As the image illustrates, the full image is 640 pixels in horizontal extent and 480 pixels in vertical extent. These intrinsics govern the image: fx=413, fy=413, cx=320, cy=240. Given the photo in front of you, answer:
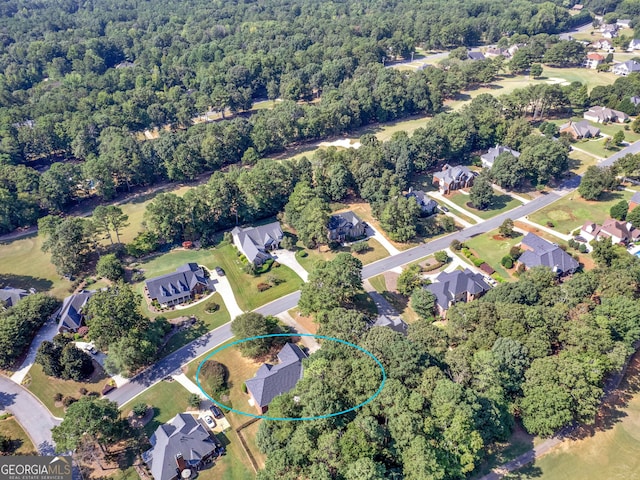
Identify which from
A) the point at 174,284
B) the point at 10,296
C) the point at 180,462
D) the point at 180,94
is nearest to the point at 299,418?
the point at 180,462

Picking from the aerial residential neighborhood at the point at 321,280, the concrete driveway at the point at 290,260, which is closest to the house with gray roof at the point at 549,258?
the aerial residential neighborhood at the point at 321,280

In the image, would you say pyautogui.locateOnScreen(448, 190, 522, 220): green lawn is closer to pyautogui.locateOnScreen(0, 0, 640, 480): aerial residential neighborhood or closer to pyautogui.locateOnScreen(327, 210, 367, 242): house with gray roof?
pyautogui.locateOnScreen(0, 0, 640, 480): aerial residential neighborhood

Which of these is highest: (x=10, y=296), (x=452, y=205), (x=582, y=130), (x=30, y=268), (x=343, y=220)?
(x=10, y=296)

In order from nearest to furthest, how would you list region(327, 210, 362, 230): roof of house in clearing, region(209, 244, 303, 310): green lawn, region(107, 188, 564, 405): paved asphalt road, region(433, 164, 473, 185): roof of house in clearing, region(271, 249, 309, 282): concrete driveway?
region(107, 188, 564, 405): paved asphalt road → region(209, 244, 303, 310): green lawn → region(271, 249, 309, 282): concrete driveway → region(327, 210, 362, 230): roof of house in clearing → region(433, 164, 473, 185): roof of house in clearing

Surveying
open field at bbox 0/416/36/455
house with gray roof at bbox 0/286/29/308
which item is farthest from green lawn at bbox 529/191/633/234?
house with gray roof at bbox 0/286/29/308

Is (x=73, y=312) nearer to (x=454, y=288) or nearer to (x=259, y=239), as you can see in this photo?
(x=259, y=239)

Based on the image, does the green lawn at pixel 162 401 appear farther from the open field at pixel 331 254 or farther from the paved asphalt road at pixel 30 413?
the open field at pixel 331 254

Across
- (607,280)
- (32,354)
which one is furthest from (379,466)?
(32,354)
